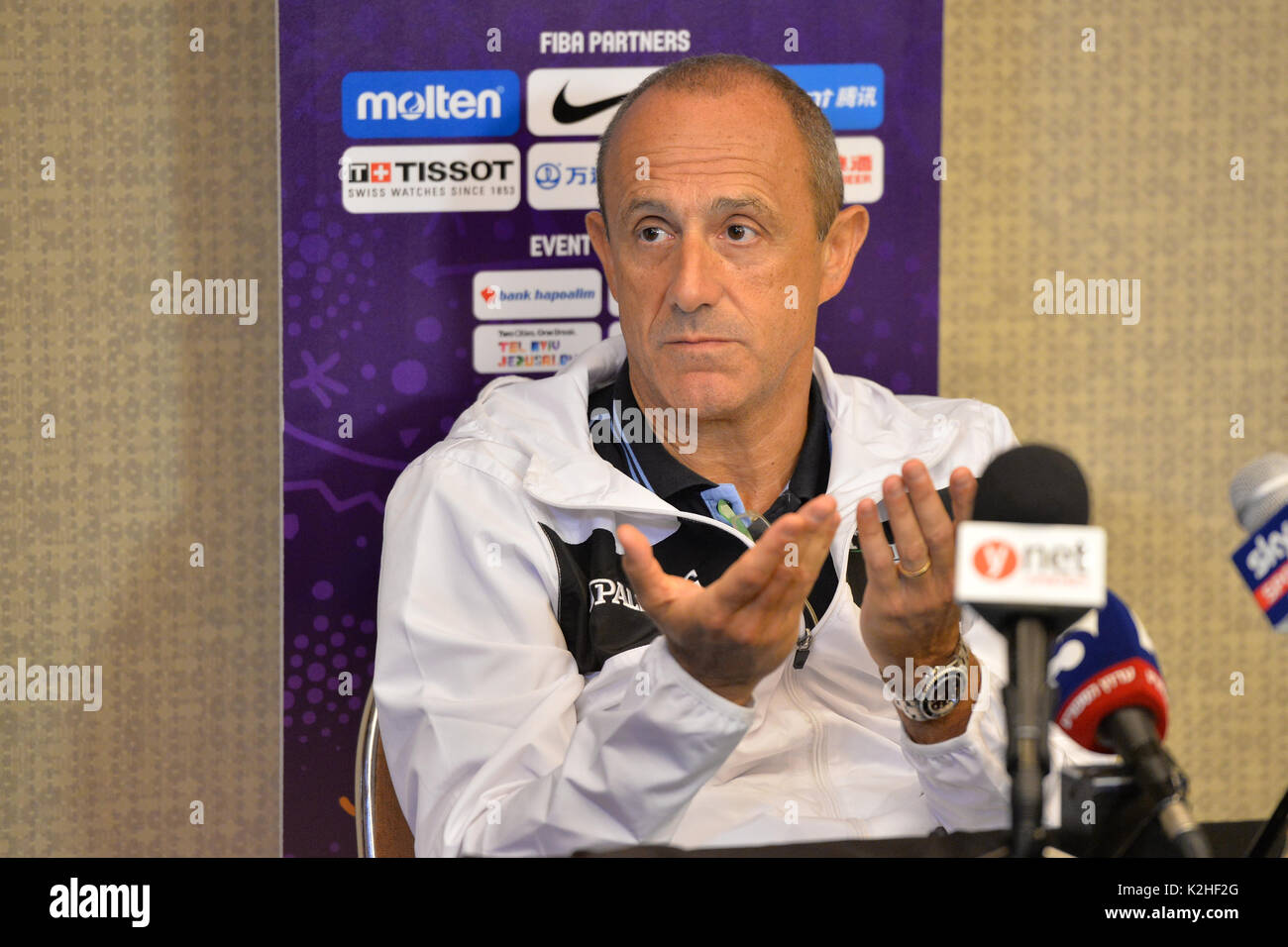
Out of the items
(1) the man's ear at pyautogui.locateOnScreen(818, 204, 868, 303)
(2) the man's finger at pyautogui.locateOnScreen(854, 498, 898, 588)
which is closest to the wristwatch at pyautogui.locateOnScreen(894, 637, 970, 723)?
(2) the man's finger at pyautogui.locateOnScreen(854, 498, 898, 588)

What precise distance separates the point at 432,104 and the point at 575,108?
25 cm

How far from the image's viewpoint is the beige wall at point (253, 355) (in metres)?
2.18

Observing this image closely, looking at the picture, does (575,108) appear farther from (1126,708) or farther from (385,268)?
(1126,708)

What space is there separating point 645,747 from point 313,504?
101 cm

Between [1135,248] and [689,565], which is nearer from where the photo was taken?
[689,565]

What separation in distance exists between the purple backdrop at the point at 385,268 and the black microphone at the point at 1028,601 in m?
1.30

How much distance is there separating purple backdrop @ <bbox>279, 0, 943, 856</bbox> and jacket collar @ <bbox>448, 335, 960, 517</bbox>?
0.26 meters

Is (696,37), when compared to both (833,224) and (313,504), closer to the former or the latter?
(833,224)

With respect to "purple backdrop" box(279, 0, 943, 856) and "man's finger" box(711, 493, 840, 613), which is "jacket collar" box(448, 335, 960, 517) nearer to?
"purple backdrop" box(279, 0, 943, 856)

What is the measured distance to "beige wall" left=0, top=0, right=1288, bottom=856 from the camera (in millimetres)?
2184

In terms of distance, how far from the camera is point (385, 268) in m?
2.00

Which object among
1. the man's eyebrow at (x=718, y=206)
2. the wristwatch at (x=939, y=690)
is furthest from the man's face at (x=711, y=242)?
the wristwatch at (x=939, y=690)

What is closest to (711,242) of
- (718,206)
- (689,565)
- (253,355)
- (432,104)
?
(718,206)
